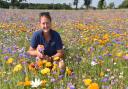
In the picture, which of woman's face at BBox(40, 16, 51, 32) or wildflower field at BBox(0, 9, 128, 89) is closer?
wildflower field at BBox(0, 9, 128, 89)

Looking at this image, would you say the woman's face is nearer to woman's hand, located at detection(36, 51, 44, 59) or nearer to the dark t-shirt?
the dark t-shirt

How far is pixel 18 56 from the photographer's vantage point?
19.8 feet

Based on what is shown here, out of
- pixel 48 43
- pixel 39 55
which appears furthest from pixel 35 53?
pixel 48 43

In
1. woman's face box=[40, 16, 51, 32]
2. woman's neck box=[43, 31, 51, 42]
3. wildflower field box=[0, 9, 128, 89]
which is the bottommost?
wildflower field box=[0, 9, 128, 89]

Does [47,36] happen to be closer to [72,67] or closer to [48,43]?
[48,43]

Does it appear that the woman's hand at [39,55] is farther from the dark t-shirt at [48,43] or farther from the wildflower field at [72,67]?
the dark t-shirt at [48,43]

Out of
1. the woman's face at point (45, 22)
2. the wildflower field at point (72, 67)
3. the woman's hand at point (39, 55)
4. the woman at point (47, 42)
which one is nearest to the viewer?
the wildflower field at point (72, 67)

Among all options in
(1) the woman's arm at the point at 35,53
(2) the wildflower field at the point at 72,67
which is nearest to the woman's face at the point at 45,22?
(1) the woman's arm at the point at 35,53

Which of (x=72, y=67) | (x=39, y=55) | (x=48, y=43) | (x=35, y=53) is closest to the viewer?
(x=39, y=55)

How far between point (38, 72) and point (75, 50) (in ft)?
8.33

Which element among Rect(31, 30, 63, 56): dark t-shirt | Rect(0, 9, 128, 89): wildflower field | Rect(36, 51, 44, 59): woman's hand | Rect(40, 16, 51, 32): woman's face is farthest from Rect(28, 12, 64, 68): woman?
Rect(36, 51, 44, 59): woman's hand

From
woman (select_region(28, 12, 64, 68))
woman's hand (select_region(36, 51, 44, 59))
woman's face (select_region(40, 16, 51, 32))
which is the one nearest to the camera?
woman's hand (select_region(36, 51, 44, 59))

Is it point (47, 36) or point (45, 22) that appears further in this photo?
point (47, 36)

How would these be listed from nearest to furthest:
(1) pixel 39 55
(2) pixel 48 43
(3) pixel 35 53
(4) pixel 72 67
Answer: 1. (1) pixel 39 55
2. (3) pixel 35 53
3. (4) pixel 72 67
4. (2) pixel 48 43
